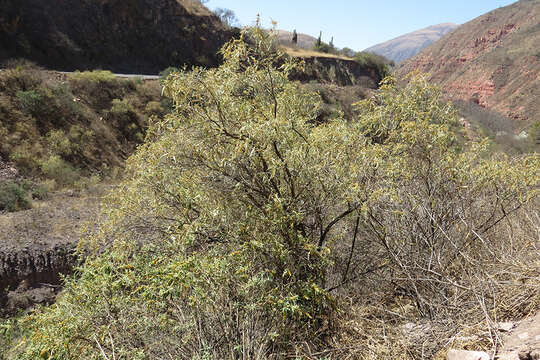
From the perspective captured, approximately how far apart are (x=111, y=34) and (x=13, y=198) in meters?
20.1

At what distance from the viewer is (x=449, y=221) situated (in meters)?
3.90

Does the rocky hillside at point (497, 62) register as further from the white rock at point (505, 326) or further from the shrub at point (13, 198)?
the white rock at point (505, 326)

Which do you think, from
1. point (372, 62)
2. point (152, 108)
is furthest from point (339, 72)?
point (152, 108)

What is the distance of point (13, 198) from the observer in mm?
9344

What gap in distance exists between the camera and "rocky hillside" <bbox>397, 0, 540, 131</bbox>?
4631 centimetres

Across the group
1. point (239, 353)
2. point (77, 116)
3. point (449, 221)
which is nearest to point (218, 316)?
point (239, 353)

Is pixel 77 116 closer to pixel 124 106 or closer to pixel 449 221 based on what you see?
pixel 124 106

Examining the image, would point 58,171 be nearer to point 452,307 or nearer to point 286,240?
point 286,240

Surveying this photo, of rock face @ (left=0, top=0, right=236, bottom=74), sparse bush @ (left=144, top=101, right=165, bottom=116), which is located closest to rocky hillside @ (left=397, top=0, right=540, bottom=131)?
rock face @ (left=0, top=0, right=236, bottom=74)

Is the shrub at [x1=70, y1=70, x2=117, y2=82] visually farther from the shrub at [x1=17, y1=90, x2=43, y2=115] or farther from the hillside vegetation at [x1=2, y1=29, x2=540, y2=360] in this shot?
the hillside vegetation at [x1=2, y1=29, x2=540, y2=360]

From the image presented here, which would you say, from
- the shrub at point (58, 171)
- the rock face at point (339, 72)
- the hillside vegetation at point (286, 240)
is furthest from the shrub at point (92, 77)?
the rock face at point (339, 72)

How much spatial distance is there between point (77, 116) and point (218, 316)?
15.5 metres

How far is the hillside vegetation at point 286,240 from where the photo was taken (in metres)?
2.89

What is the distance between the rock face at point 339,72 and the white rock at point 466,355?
99.3ft
